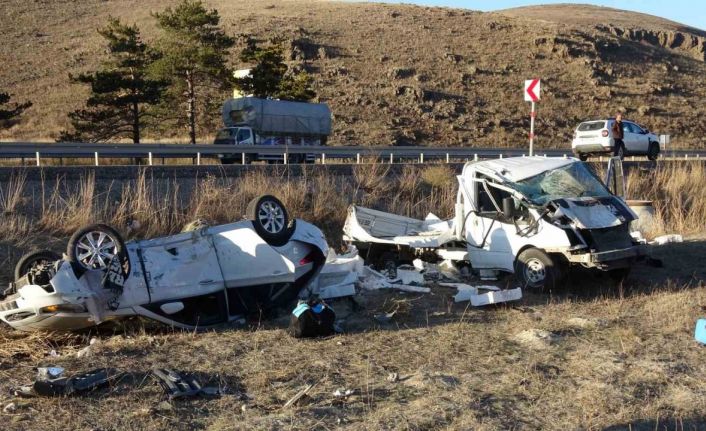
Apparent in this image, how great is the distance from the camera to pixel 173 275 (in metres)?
7.15

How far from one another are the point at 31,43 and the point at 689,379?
191ft

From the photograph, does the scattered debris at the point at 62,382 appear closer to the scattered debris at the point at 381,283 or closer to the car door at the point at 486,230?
the scattered debris at the point at 381,283

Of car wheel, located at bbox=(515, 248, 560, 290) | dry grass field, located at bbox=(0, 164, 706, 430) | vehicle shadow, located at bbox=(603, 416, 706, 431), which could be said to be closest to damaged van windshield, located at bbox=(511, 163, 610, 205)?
car wheel, located at bbox=(515, 248, 560, 290)

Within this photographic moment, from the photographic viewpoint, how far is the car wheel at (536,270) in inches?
350

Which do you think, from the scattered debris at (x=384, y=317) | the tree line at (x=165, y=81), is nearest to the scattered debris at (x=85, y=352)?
the scattered debris at (x=384, y=317)

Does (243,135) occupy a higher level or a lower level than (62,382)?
higher

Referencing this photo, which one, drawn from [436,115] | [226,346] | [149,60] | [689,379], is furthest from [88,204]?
[436,115]

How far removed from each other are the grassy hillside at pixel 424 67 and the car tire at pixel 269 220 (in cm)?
3105

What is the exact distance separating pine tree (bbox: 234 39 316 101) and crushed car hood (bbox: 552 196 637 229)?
31.2 metres

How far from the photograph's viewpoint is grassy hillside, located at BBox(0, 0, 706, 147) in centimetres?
4369

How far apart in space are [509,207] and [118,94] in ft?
94.7

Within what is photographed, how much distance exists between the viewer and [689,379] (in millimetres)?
5770

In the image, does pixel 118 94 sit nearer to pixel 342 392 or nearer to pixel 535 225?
pixel 535 225

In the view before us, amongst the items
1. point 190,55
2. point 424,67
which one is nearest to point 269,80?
point 190,55
